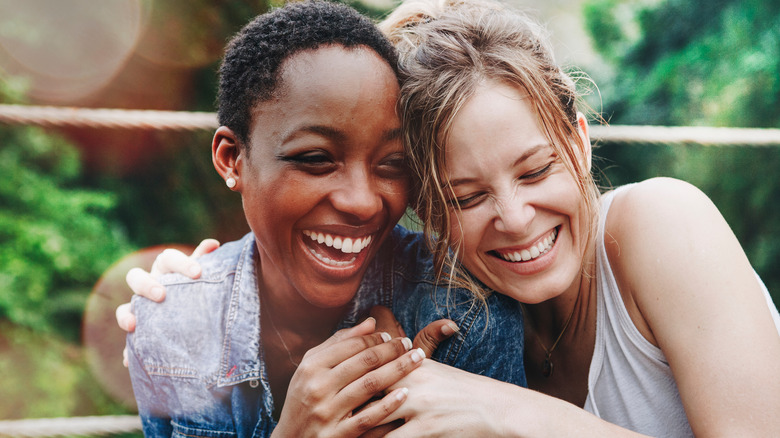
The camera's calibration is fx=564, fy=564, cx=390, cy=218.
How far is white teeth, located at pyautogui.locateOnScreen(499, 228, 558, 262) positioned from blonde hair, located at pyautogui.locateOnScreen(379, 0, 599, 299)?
12 cm

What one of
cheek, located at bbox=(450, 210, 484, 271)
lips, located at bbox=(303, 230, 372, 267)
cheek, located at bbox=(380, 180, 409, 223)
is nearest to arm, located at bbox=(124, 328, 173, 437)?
lips, located at bbox=(303, 230, 372, 267)

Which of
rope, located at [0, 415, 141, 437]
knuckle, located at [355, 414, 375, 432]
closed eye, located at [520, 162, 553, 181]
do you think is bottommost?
rope, located at [0, 415, 141, 437]

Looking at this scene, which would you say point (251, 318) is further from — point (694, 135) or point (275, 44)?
point (694, 135)

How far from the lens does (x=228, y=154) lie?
1.43 meters

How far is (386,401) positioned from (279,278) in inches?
22.7

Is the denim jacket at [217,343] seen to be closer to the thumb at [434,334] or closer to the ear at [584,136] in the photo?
the thumb at [434,334]

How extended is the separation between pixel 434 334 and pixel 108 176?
2290 mm

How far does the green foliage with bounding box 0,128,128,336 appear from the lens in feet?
9.44

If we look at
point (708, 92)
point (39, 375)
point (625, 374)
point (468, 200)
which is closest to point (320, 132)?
point (468, 200)

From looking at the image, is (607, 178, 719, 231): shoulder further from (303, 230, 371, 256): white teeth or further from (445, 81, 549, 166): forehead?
(303, 230, 371, 256): white teeth

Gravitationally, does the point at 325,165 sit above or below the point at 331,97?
below

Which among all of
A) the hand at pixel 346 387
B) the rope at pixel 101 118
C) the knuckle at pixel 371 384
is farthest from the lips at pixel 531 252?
the rope at pixel 101 118

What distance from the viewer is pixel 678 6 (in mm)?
3600

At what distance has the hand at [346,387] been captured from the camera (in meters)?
1.20
